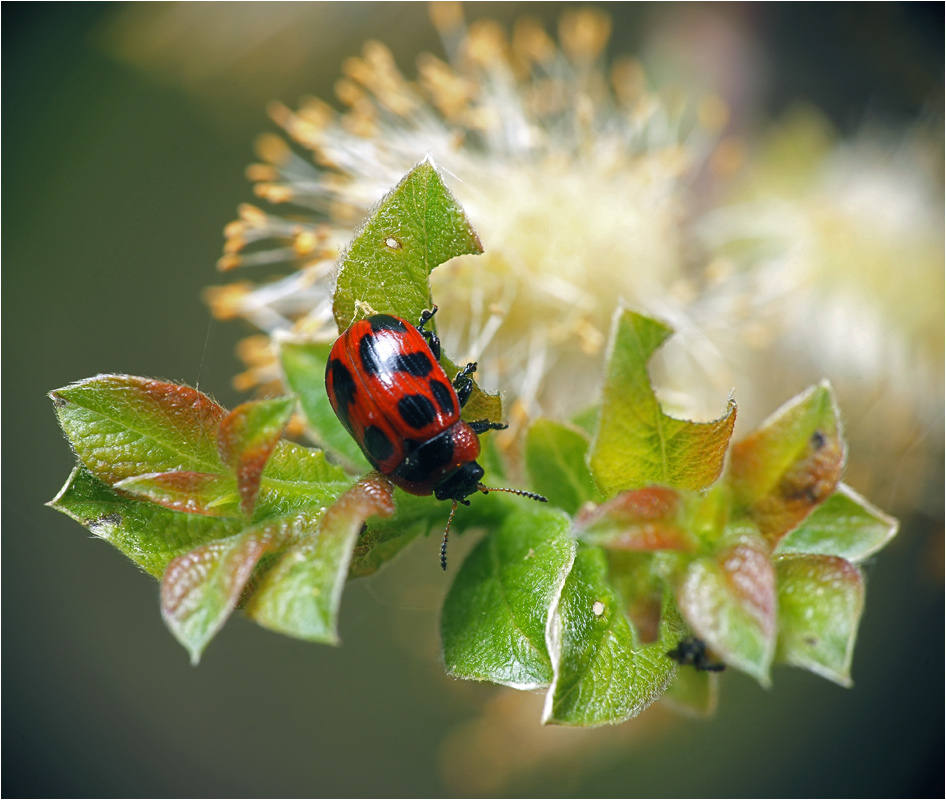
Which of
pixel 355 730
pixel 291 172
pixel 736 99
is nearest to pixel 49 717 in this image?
pixel 355 730

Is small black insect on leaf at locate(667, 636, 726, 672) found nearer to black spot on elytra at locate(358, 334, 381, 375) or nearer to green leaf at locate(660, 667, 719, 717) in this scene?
green leaf at locate(660, 667, 719, 717)

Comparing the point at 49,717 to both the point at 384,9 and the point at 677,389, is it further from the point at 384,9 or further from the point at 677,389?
the point at 384,9

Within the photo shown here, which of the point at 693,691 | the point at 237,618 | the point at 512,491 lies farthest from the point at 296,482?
the point at 237,618

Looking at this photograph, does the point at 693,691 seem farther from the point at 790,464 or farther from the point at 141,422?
the point at 141,422

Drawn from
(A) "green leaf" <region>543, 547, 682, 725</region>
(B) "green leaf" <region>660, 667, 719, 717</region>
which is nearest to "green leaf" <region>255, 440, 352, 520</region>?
(A) "green leaf" <region>543, 547, 682, 725</region>

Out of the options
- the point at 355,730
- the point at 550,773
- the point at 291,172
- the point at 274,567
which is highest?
the point at 291,172

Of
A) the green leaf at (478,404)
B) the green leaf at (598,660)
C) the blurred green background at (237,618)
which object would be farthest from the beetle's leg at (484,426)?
the blurred green background at (237,618)
